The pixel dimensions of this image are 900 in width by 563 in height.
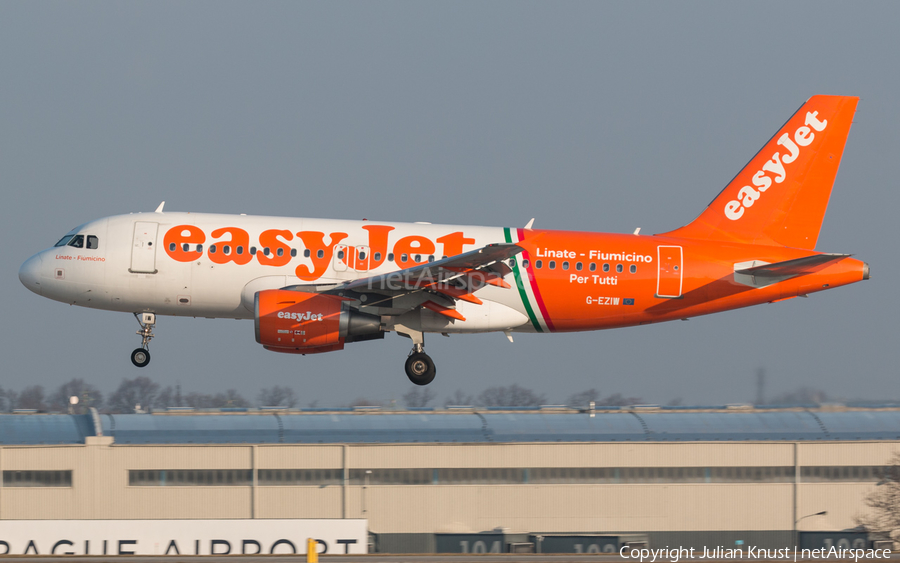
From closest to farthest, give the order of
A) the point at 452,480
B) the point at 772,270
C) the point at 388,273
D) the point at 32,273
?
the point at 388,273
the point at 772,270
the point at 32,273
the point at 452,480

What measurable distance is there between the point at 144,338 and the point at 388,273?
30.9ft

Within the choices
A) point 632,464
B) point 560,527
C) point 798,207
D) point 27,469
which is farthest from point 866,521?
point 27,469

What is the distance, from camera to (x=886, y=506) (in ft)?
163

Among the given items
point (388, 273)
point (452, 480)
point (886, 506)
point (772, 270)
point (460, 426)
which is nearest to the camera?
point (388, 273)

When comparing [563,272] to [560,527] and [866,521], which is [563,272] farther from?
[866,521]

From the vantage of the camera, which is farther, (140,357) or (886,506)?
(886,506)

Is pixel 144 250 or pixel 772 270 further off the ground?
pixel 144 250

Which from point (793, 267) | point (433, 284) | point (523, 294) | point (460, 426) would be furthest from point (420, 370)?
point (460, 426)

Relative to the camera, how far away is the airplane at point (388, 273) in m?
31.7

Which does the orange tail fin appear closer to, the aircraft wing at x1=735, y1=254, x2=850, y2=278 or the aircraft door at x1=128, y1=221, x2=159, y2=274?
the aircraft wing at x1=735, y1=254, x2=850, y2=278

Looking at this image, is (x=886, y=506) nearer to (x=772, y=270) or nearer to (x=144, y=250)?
(x=772, y=270)

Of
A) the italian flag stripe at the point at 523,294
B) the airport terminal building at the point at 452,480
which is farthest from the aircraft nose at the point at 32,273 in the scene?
the airport terminal building at the point at 452,480

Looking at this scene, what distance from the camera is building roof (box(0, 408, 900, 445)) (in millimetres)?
52656

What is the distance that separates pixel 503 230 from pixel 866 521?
30.1 meters
